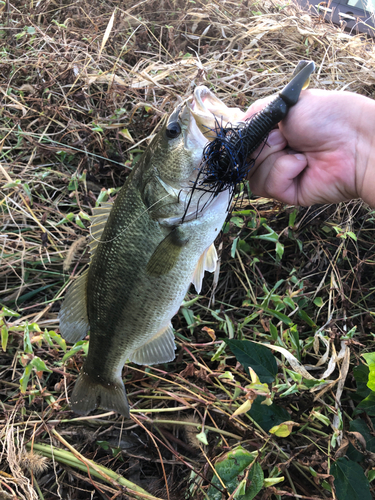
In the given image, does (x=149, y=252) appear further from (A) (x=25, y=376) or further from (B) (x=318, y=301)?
(B) (x=318, y=301)

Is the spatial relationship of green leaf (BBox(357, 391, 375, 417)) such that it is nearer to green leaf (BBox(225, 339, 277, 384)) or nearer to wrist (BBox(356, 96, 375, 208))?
green leaf (BBox(225, 339, 277, 384))

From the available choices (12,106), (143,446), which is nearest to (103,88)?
(12,106)

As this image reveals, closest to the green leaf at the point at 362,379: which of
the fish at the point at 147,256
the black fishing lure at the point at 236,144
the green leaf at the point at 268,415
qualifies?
the green leaf at the point at 268,415

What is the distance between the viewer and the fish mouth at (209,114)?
136cm

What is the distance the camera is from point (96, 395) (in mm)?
1809

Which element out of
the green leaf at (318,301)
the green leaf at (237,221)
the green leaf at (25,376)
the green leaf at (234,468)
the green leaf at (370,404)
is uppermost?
the green leaf at (237,221)

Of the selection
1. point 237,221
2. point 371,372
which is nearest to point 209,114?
point 237,221

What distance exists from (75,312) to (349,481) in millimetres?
1563

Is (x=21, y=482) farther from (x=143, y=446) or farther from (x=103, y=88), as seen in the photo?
(x=103, y=88)

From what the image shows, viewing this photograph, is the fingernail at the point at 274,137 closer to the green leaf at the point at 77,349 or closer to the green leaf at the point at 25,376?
the green leaf at the point at 77,349

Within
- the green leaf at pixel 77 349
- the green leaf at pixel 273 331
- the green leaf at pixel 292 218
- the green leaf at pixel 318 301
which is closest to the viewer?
the green leaf at pixel 273 331

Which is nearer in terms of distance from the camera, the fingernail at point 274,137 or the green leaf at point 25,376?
the fingernail at point 274,137

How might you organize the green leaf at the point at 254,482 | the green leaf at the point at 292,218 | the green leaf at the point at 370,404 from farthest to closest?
1. the green leaf at the point at 292,218
2. the green leaf at the point at 370,404
3. the green leaf at the point at 254,482

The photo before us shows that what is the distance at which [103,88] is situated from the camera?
3.38 metres
